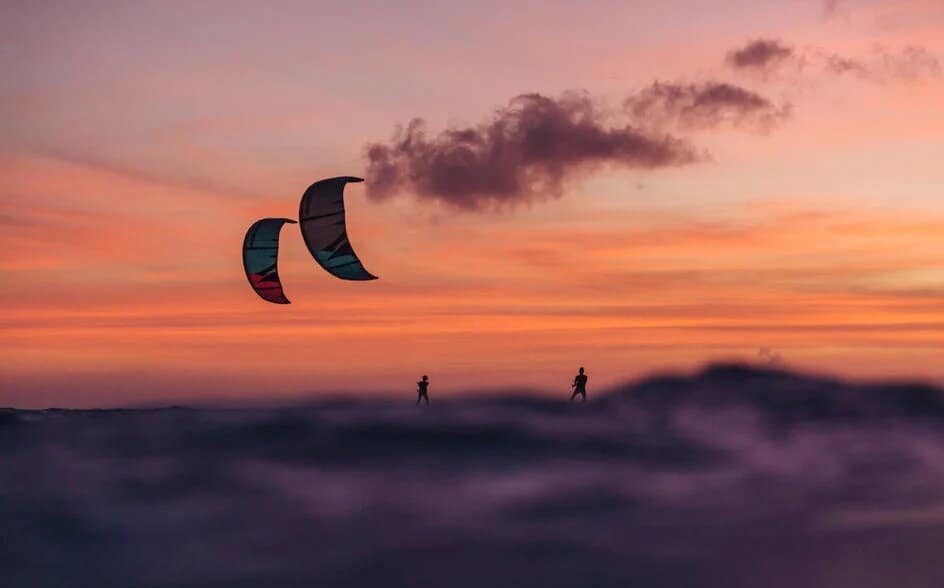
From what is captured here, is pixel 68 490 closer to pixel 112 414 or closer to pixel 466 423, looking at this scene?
pixel 466 423

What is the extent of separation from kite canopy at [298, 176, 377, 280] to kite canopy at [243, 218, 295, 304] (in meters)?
2.51

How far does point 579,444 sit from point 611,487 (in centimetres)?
1697

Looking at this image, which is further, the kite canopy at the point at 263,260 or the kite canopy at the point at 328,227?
the kite canopy at the point at 263,260

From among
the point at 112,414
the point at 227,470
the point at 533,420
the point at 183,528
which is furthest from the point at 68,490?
Answer: the point at 112,414

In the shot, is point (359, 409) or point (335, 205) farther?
point (359, 409)

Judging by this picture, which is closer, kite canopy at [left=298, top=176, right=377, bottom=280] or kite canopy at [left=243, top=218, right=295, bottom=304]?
kite canopy at [left=298, top=176, right=377, bottom=280]

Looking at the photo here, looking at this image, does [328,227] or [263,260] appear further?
[263,260]

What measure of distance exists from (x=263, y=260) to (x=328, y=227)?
12.5 feet

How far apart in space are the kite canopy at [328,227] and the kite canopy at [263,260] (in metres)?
2.51

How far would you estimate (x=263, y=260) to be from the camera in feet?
166

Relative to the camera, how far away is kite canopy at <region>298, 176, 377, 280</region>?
47.9 metres

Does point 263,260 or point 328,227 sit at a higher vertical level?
point 328,227

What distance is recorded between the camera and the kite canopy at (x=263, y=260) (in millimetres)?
50094

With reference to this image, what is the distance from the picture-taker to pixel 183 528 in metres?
40.7
